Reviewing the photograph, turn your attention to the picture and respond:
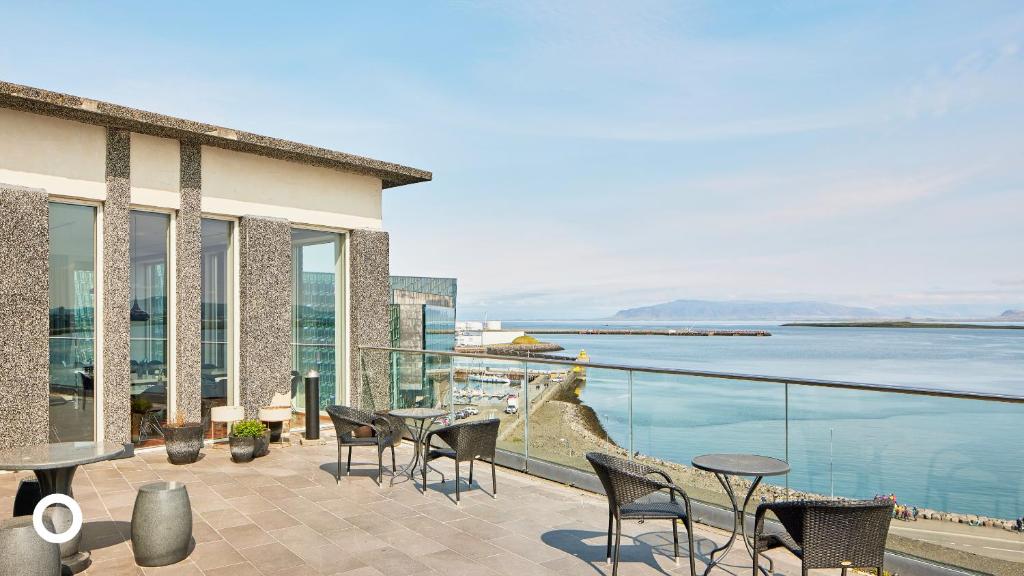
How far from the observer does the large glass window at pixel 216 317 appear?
8.20 meters

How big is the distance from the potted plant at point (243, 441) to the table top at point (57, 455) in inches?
107

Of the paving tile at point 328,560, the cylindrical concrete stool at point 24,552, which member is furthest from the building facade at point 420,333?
the cylindrical concrete stool at point 24,552

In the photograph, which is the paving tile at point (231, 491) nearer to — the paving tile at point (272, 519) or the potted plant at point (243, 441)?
the paving tile at point (272, 519)

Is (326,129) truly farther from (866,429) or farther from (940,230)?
(940,230)

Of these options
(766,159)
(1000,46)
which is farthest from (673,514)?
(766,159)

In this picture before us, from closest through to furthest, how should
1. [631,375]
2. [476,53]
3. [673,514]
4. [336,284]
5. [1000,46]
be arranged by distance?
[673,514] → [631,375] → [336,284] → [476,53] → [1000,46]

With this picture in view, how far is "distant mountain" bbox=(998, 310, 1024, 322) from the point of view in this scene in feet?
514

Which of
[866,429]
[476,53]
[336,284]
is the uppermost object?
[476,53]

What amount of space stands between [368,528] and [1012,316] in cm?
19851

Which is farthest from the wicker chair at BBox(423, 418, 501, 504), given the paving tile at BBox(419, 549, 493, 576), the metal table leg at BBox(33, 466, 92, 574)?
the metal table leg at BBox(33, 466, 92, 574)

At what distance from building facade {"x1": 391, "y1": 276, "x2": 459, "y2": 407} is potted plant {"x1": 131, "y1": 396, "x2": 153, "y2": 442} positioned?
10.2 ft

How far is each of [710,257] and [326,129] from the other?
77020mm

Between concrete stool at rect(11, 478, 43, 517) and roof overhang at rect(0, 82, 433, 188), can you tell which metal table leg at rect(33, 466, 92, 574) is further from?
roof overhang at rect(0, 82, 433, 188)

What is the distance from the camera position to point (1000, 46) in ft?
91.6
